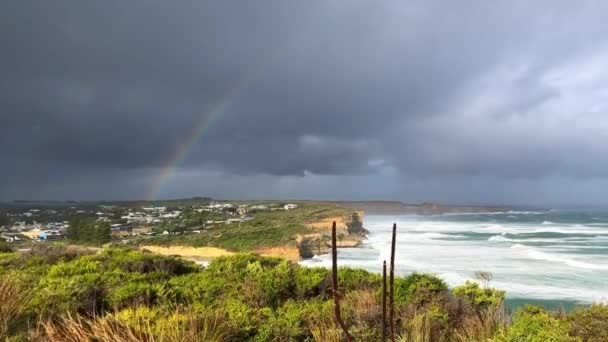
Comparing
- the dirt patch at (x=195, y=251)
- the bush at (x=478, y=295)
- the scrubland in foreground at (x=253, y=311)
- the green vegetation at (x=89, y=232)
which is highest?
the scrubland in foreground at (x=253, y=311)

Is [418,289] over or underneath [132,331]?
underneath

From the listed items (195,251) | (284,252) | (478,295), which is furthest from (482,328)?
(195,251)

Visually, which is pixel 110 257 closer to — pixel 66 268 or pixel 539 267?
pixel 66 268

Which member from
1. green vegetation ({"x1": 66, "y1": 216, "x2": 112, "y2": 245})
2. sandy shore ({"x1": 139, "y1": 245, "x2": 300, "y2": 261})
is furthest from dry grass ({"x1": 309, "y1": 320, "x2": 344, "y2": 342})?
green vegetation ({"x1": 66, "y1": 216, "x2": 112, "y2": 245})

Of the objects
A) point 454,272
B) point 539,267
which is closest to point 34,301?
point 454,272

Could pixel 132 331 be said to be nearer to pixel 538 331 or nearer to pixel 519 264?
pixel 538 331

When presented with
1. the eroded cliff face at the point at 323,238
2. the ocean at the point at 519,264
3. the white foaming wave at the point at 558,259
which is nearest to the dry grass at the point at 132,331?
the ocean at the point at 519,264

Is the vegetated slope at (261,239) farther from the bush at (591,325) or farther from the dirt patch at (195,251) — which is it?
the bush at (591,325)

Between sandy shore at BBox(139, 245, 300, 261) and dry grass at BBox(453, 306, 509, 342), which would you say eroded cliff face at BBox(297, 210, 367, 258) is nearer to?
sandy shore at BBox(139, 245, 300, 261)
